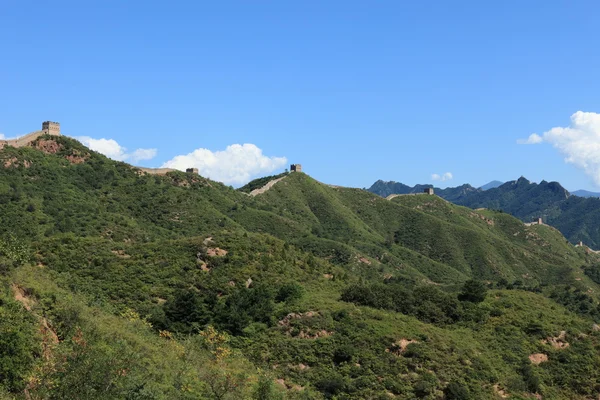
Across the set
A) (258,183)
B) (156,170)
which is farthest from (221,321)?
(258,183)

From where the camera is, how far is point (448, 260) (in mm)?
117625

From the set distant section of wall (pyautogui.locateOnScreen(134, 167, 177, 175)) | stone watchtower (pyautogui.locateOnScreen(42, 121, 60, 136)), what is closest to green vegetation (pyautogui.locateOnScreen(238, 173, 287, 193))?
distant section of wall (pyautogui.locateOnScreen(134, 167, 177, 175))

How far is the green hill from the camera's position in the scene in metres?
23.9

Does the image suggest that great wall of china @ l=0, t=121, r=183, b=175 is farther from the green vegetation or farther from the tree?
the tree

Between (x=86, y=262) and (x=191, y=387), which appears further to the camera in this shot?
(x=86, y=262)

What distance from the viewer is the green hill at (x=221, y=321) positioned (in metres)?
23.9

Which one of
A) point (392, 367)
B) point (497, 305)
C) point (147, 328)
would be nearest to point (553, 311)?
point (497, 305)

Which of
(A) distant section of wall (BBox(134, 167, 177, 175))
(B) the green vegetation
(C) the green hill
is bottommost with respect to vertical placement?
(C) the green hill

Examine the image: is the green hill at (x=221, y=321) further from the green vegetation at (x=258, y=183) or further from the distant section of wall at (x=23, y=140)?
the green vegetation at (x=258, y=183)

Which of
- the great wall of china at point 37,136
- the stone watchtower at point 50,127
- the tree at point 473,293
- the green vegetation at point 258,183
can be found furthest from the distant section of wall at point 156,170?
the tree at point 473,293

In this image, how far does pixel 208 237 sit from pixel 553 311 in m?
31.6

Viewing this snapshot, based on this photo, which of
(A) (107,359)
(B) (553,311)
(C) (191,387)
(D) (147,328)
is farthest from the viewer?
(B) (553,311)

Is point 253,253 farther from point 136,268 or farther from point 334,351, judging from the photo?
point 334,351

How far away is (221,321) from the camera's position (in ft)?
126
